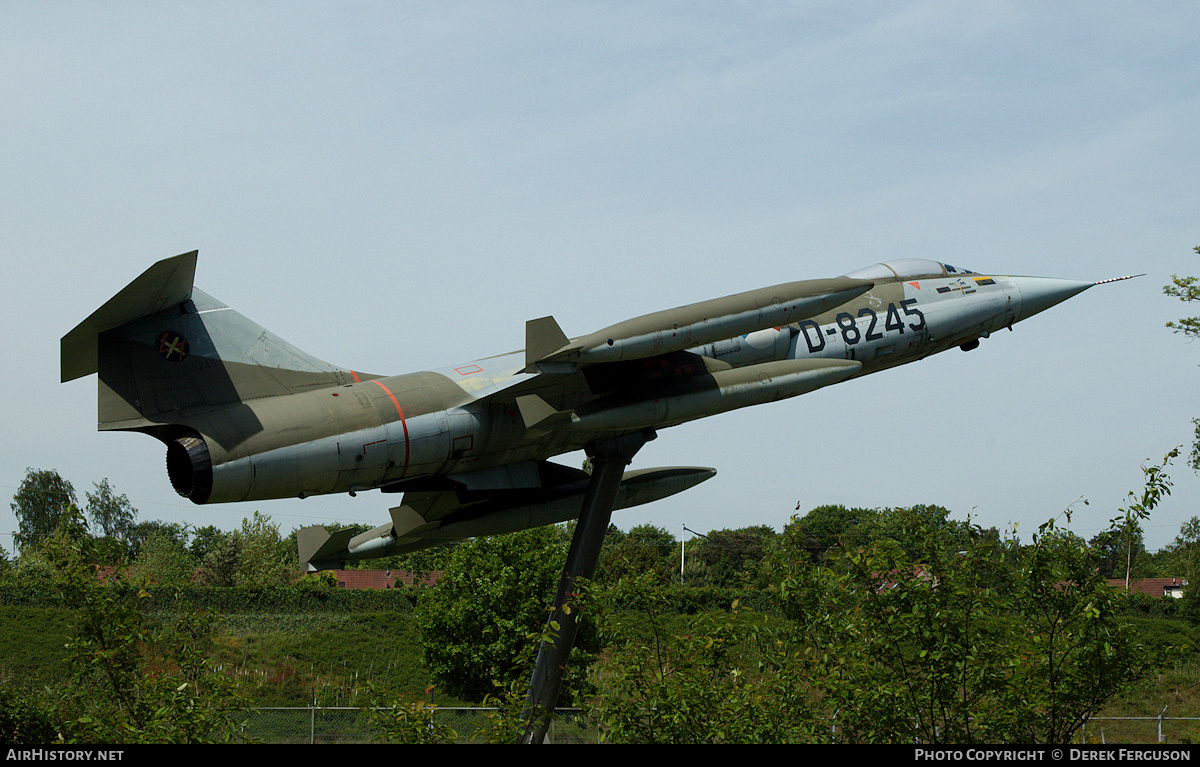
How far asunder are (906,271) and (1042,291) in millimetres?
2980

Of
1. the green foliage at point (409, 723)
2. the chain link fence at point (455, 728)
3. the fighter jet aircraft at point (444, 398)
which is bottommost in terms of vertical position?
the chain link fence at point (455, 728)

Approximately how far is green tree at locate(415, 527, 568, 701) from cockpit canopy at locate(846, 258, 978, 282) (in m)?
22.4

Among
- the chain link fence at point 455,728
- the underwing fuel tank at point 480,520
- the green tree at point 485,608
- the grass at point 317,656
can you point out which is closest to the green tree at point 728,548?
the grass at point 317,656

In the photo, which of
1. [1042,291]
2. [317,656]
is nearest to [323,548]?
[1042,291]

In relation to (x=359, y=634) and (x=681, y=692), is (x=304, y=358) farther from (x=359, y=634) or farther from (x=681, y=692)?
(x=359, y=634)

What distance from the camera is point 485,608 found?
38.4 meters

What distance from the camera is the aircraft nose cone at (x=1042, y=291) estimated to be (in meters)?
18.9

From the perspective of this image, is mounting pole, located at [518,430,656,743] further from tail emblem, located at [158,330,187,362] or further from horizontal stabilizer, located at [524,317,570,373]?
tail emblem, located at [158,330,187,362]

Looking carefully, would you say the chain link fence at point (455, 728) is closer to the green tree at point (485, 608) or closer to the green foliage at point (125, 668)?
the green tree at point (485, 608)

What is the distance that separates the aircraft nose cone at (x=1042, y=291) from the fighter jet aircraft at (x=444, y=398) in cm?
353

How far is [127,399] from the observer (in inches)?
510
